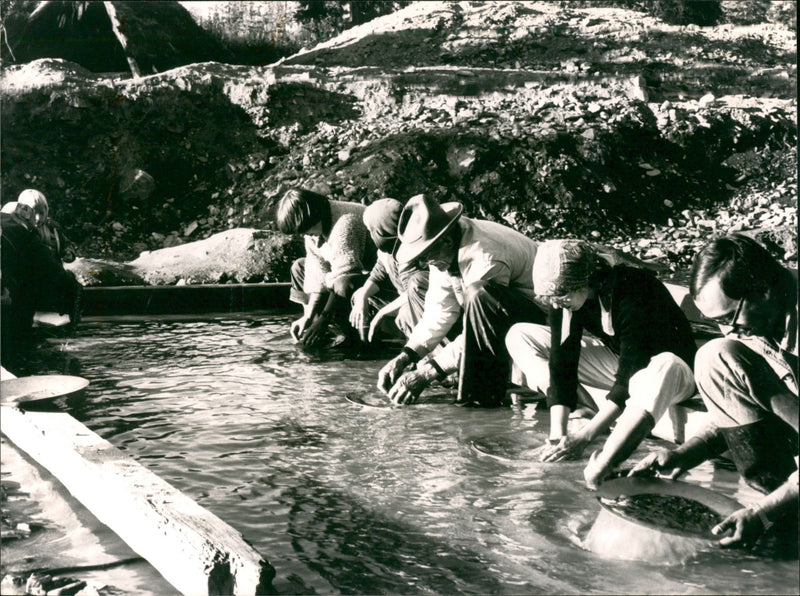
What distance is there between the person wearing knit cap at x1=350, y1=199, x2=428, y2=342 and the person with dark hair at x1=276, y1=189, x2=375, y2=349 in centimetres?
12

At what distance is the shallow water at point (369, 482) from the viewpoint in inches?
A: 80.9

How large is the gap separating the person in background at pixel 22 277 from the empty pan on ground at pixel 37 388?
2.40 ft

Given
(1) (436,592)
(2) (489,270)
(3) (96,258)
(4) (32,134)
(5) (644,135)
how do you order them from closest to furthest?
(1) (436,592) → (2) (489,270) → (5) (644,135) → (3) (96,258) → (4) (32,134)

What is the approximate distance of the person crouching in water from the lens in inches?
94.8

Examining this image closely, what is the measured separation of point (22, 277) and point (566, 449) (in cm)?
348

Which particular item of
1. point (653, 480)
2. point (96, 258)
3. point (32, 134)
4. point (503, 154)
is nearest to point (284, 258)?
point (96, 258)

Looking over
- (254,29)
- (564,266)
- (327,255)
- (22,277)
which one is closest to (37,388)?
(22,277)

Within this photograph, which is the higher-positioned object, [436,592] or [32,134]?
[32,134]

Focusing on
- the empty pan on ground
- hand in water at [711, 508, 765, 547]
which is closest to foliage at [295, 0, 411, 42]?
the empty pan on ground

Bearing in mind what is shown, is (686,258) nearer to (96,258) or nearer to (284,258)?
(284,258)

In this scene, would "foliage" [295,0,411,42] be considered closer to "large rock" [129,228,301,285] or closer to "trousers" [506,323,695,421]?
"large rock" [129,228,301,285]

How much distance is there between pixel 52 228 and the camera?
17.6 ft

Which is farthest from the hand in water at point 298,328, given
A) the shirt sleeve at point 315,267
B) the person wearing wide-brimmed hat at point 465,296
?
the person wearing wide-brimmed hat at point 465,296

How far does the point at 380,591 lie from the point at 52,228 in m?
4.08
